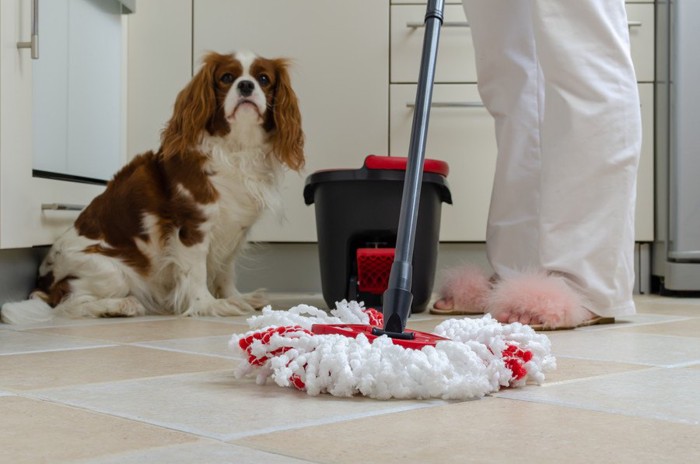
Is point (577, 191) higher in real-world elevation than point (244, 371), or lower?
higher

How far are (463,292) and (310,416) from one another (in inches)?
51.9

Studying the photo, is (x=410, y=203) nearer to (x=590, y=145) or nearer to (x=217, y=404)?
(x=217, y=404)

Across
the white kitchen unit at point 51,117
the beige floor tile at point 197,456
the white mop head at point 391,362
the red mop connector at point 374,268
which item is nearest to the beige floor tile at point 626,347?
the white mop head at point 391,362

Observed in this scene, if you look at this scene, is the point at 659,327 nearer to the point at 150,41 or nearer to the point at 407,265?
the point at 407,265

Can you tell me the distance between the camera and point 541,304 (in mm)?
1749

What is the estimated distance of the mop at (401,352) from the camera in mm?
942

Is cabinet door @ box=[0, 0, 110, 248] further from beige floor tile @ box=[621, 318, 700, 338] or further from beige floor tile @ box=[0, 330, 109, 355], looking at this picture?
beige floor tile @ box=[621, 318, 700, 338]

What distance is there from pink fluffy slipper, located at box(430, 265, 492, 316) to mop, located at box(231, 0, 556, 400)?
0.94 meters

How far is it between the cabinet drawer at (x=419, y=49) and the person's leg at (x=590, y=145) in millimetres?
901

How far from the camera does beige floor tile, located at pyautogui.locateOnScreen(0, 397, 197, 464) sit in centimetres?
72

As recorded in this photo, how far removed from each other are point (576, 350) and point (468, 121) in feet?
4.68

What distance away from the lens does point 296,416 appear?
868mm

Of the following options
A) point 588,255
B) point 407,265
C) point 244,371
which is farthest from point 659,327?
point 244,371

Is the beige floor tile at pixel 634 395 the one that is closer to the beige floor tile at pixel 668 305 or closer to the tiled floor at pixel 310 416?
the tiled floor at pixel 310 416
